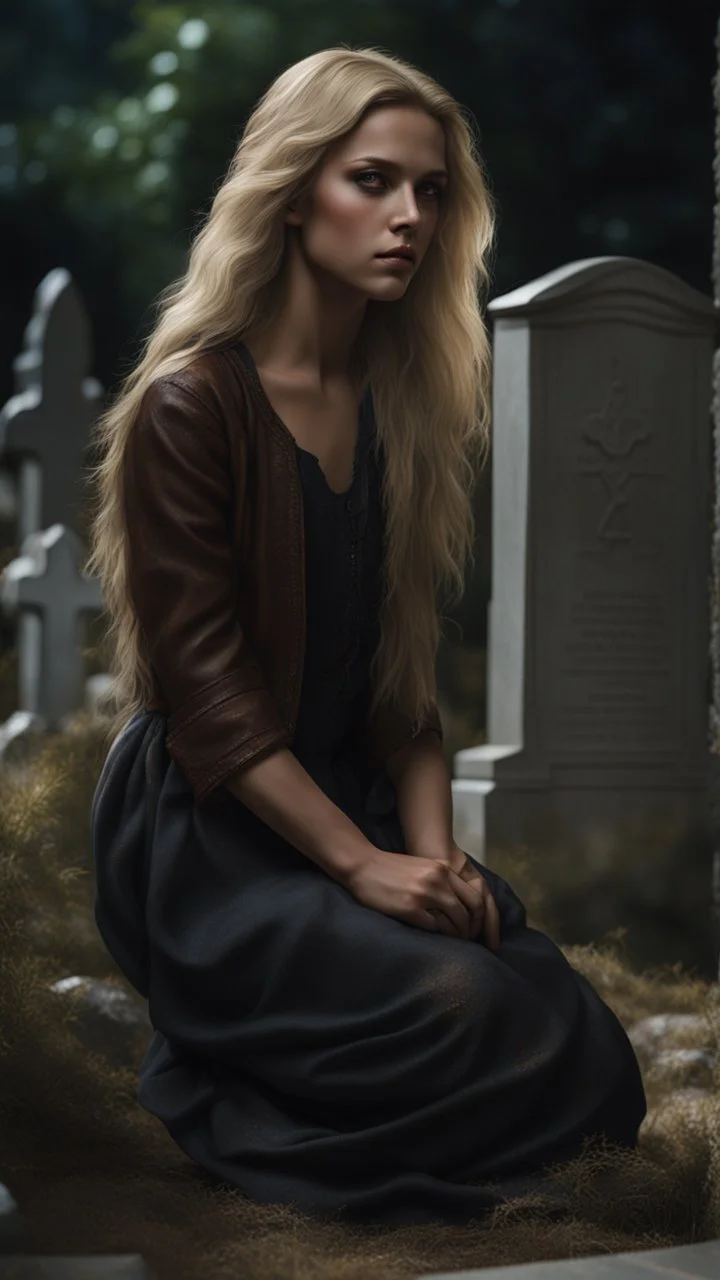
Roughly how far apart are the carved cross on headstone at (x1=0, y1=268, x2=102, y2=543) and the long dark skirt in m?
4.23

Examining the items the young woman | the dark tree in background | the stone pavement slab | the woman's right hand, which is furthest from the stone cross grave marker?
the stone pavement slab

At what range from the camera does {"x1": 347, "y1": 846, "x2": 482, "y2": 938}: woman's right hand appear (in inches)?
108

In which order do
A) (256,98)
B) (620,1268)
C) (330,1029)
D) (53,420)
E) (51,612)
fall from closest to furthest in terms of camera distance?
(620,1268) → (330,1029) → (51,612) → (53,420) → (256,98)

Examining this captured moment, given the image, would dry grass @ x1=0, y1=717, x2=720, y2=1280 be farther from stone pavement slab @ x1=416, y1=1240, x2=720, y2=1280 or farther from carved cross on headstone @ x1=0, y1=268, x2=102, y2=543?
carved cross on headstone @ x1=0, y1=268, x2=102, y2=543

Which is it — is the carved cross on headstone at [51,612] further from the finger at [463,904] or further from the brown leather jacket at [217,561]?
the finger at [463,904]

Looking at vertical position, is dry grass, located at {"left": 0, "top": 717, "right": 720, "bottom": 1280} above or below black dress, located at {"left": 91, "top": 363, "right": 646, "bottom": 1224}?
below

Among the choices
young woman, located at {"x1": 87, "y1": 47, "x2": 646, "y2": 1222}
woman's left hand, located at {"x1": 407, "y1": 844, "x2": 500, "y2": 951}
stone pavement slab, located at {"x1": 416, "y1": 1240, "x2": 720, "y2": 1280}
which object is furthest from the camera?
woman's left hand, located at {"x1": 407, "y1": 844, "x2": 500, "y2": 951}

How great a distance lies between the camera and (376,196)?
2.84m

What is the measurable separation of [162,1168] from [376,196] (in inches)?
64.0

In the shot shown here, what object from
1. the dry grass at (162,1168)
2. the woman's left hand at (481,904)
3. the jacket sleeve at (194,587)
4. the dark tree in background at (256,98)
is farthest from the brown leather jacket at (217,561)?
the dark tree in background at (256,98)

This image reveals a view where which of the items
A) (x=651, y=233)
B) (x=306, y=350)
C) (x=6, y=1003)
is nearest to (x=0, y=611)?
(x=651, y=233)

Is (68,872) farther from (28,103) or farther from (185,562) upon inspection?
(28,103)

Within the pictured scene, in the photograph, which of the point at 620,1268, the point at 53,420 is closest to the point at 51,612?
the point at 53,420

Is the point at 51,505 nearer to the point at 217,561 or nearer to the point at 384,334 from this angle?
the point at 384,334
